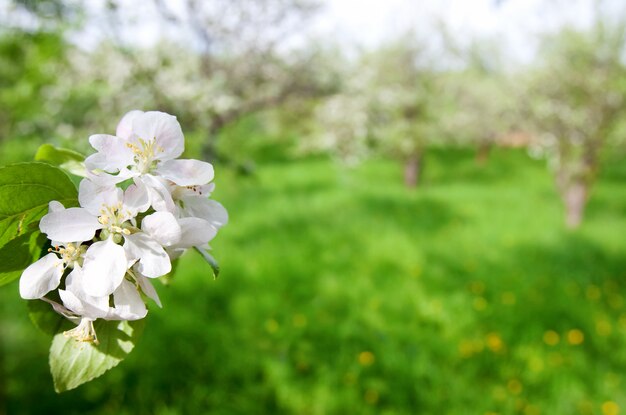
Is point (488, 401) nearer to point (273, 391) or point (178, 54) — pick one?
point (273, 391)

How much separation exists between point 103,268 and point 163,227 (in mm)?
65

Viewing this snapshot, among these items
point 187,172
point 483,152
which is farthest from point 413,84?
point 187,172

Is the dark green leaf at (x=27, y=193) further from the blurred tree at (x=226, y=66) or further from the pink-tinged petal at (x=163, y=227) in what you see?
the blurred tree at (x=226, y=66)

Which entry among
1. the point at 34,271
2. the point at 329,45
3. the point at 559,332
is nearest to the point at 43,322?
the point at 34,271

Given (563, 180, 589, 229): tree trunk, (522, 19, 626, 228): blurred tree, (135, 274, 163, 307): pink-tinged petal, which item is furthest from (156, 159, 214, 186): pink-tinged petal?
(563, 180, 589, 229): tree trunk

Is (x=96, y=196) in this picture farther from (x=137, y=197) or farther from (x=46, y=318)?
(x=46, y=318)

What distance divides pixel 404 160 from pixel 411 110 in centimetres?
98

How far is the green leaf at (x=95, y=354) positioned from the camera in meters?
0.54

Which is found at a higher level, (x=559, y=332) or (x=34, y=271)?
(x=34, y=271)

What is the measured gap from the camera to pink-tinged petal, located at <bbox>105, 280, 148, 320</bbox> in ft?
1.62

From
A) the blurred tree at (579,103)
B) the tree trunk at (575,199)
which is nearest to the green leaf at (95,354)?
the blurred tree at (579,103)

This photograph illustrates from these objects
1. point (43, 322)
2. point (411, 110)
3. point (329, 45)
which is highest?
point (43, 322)

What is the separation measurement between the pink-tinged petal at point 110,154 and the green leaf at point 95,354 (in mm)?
166

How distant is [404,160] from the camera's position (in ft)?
A: 32.6
